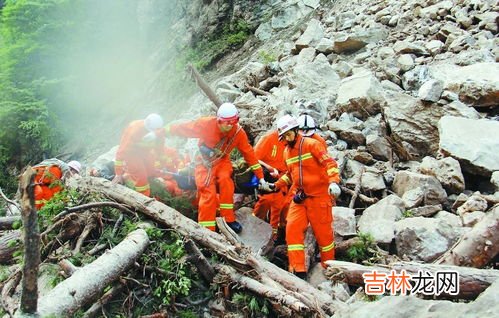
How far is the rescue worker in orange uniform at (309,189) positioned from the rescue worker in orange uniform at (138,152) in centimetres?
229

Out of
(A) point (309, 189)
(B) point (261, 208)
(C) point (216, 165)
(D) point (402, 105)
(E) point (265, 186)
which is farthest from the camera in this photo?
(D) point (402, 105)

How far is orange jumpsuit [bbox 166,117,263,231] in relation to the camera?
5.83 meters

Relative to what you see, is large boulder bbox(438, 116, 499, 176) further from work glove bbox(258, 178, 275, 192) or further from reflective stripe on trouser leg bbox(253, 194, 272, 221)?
reflective stripe on trouser leg bbox(253, 194, 272, 221)

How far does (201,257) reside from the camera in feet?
14.9

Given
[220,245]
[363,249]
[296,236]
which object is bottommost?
[363,249]

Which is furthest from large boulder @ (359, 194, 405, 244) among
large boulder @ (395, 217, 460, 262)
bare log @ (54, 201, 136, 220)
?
bare log @ (54, 201, 136, 220)

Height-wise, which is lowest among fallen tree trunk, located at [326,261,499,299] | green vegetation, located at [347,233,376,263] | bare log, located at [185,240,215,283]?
green vegetation, located at [347,233,376,263]

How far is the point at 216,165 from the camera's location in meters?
6.07

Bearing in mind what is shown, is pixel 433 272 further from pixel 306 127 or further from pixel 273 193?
pixel 273 193

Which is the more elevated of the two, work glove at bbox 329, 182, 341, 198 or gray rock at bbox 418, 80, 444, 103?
work glove at bbox 329, 182, 341, 198

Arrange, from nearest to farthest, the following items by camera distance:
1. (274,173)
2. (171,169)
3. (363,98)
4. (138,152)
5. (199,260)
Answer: (199,260) → (274,173) → (138,152) → (171,169) → (363,98)

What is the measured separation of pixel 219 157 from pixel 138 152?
1511 mm

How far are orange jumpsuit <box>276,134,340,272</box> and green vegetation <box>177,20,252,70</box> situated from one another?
10.5 meters

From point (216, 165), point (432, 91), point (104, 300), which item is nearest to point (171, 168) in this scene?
point (216, 165)
